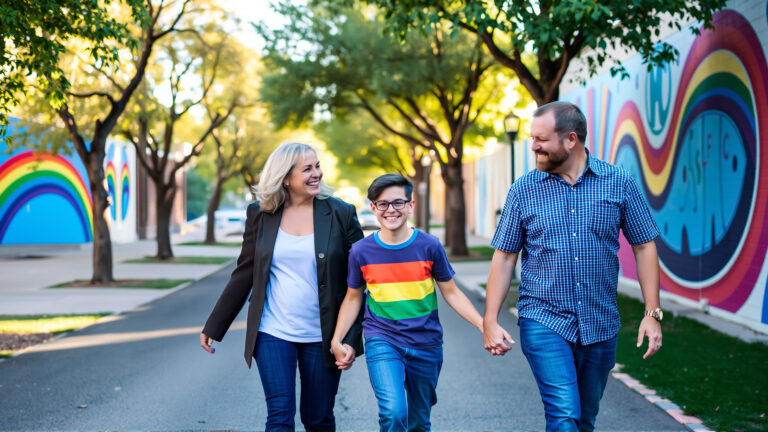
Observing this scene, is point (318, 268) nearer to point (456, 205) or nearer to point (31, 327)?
point (31, 327)

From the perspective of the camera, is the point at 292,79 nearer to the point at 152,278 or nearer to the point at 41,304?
the point at 152,278

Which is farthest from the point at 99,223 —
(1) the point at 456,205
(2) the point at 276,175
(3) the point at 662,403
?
(2) the point at 276,175

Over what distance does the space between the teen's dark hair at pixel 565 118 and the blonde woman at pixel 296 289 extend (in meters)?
1.16

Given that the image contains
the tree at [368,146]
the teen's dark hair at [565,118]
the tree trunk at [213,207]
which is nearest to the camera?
the teen's dark hair at [565,118]

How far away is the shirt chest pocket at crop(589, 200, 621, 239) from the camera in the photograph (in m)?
3.67

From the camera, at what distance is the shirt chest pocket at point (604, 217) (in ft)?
12.1

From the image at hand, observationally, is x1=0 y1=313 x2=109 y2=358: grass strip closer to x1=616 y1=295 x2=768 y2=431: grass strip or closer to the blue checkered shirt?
x1=616 y1=295 x2=768 y2=431: grass strip

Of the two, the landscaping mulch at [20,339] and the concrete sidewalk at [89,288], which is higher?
the landscaping mulch at [20,339]

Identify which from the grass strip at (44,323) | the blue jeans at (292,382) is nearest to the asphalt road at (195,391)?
the grass strip at (44,323)

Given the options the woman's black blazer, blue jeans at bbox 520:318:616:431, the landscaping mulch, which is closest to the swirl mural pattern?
blue jeans at bbox 520:318:616:431

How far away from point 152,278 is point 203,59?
7.31 metres

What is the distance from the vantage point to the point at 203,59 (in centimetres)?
2336

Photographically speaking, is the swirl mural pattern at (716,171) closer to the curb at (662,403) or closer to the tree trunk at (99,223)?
the curb at (662,403)

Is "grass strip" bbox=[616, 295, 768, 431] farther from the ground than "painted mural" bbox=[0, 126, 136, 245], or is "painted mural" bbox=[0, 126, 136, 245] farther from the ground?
"painted mural" bbox=[0, 126, 136, 245]
